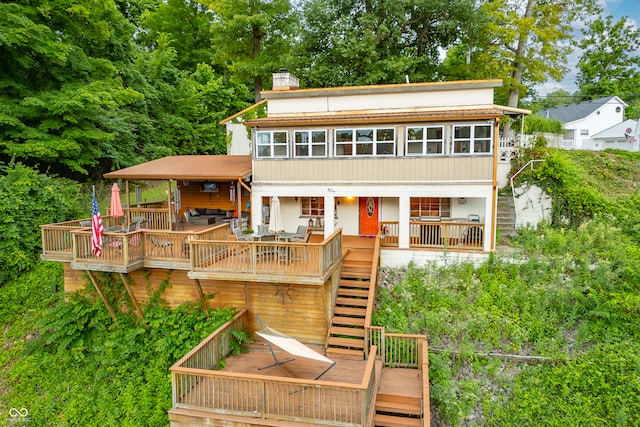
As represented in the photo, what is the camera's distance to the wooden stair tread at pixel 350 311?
1022cm

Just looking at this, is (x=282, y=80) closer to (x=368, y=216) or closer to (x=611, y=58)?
(x=368, y=216)

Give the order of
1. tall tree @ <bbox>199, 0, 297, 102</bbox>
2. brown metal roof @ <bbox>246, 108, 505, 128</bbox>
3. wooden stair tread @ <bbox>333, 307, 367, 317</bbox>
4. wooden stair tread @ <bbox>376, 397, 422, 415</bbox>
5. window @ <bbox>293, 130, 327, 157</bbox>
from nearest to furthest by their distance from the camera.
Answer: wooden stair tread @ <bbox>376, 397, 422, 415</bbox>, wooden stair tread @ <bbox>333, 307, 367, 317</bbox>, brown metal roof @ <bbox>246, 108, 505, 128</bbox>, window @ <bbox>293, 130, 327, 157</bbox>, tall tree @ <bbox>199, 0, 297, 102</bbox>

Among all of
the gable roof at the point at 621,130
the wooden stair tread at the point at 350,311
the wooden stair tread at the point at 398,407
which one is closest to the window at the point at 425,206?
the wooden stair tread at the point at 350,311

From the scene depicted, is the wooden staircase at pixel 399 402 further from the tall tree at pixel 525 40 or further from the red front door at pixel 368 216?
the tall tree at pixel 525 40

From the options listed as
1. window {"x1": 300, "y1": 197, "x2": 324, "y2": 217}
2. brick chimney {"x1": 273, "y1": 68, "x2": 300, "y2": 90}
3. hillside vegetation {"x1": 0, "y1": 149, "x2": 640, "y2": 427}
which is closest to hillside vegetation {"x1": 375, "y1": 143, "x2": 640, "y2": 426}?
hillside vegetation {"x1": 0, "y1": 149, "x2": 640, "y2": 427}

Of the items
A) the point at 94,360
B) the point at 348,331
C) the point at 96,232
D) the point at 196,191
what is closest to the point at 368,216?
the point at 348,331

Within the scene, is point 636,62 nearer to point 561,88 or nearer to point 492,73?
point 561,88

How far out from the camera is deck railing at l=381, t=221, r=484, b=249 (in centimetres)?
1248

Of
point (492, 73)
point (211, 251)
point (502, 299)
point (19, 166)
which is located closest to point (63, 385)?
point (211, 251)

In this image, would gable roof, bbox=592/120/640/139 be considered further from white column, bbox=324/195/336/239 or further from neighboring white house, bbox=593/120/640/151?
white column, bbox=324/195/336/239

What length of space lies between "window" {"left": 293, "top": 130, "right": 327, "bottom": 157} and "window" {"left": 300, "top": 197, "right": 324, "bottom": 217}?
224cm

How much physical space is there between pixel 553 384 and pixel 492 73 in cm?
1849

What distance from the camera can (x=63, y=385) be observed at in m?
10.2

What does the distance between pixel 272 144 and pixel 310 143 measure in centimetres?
144
